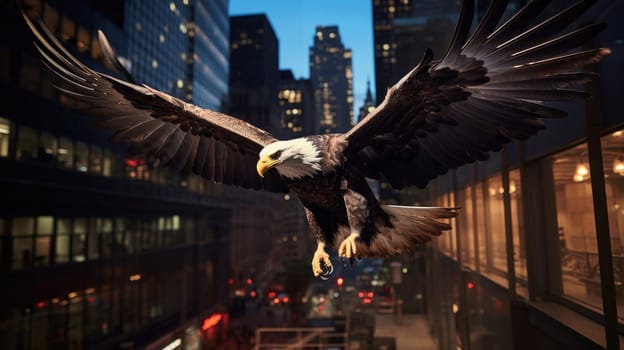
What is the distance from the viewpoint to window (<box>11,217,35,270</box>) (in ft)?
41.8

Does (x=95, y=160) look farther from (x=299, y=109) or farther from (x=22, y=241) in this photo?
(x=299, y=109)

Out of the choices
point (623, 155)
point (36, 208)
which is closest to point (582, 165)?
point (623, 155)

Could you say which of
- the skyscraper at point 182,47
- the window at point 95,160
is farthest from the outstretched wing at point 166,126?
the skyscraper at point 182,47

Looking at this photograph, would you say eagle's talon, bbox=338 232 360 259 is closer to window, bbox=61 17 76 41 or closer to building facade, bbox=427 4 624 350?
building facade, bbox=427 4 624 350

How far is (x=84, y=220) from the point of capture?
53.3 feet

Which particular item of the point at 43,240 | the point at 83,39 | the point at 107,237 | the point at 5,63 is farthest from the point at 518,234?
the point at 83,39

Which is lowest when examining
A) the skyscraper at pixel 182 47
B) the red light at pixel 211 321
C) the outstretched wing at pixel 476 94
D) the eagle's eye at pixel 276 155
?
the red light at pixel 211 321

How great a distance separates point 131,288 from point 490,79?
67.5 ft

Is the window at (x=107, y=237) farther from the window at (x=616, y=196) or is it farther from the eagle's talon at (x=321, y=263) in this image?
the window at (x=616, y=196)

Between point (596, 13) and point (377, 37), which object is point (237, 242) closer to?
point (377, 37)

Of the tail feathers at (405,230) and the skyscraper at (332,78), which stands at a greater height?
the skyscraper at (332,78)

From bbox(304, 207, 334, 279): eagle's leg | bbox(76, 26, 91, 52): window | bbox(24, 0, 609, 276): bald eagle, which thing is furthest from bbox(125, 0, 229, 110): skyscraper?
bbox(304, 207, 334, 279): eagle's leg

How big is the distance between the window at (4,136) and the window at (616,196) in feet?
48.3

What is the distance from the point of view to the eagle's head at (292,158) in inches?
85.1
